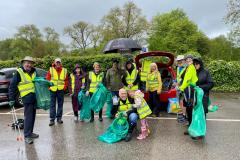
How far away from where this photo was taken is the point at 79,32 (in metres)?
45.9

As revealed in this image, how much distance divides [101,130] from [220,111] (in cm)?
466

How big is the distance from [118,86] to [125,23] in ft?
115

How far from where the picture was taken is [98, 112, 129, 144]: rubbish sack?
5971mm

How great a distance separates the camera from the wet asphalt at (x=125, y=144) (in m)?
5.05

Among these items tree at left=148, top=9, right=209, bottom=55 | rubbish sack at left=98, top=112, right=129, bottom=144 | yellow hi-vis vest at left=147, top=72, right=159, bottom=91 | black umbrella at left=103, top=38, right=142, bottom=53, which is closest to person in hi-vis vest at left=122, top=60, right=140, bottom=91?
yellow hi-vis vest at left=147, top=72, right=159, bottom=91

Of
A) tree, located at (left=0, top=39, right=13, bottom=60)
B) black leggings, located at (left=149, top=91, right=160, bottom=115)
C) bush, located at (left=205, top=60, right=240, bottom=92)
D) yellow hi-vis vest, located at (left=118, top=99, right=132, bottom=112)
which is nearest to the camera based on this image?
yellow hi-vis vest, located at (left=118, top=99, right=132, bottom=112)

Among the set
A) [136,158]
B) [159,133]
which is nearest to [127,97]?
[159,133]

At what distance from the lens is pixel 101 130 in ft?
22.6

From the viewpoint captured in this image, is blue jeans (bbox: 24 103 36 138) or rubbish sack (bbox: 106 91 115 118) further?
rubbish sack (bbox: 106 91 115 118)

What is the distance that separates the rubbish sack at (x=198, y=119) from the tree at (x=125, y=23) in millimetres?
35282

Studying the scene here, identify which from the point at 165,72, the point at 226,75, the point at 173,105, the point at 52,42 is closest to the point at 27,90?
the point at 173,105

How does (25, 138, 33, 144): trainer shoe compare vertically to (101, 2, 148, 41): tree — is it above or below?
below

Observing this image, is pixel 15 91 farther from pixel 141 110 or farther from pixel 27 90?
pixel 141 110

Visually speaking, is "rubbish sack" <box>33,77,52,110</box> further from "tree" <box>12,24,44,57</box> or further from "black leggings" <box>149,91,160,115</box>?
"tree" <box>12,24,44,57</box>
